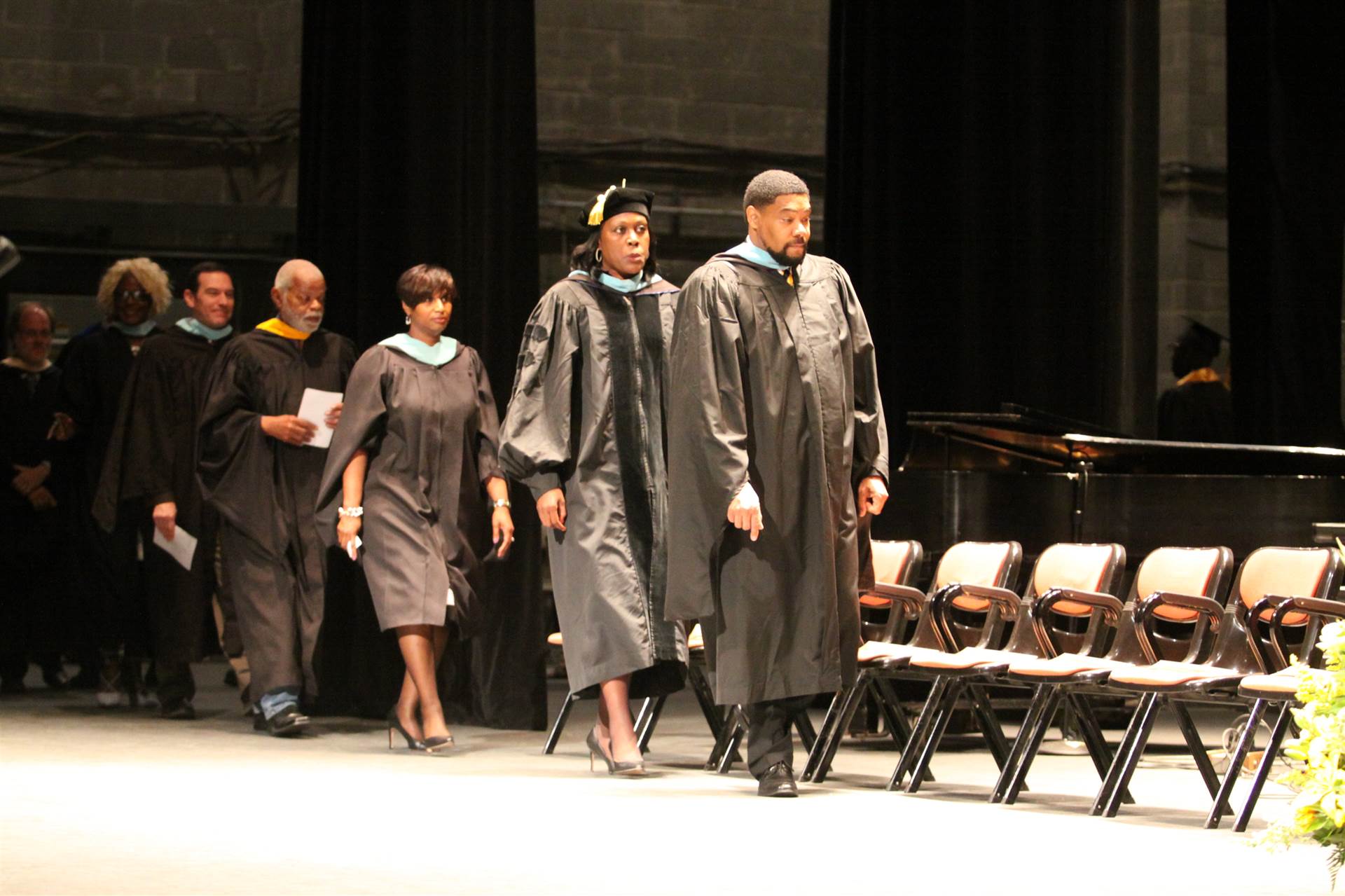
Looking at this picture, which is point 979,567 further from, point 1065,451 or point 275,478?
point 275,478

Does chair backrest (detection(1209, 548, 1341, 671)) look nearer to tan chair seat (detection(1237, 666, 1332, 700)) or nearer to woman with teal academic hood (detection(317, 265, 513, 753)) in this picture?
tan chair seat (detection(1237, 666, 1332, 700))

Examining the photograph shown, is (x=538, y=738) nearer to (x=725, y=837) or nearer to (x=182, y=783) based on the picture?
(x=182, y=783)

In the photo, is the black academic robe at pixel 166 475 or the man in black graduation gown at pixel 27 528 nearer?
the black academic robe at pixel 166 475

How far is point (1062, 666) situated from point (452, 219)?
307cm

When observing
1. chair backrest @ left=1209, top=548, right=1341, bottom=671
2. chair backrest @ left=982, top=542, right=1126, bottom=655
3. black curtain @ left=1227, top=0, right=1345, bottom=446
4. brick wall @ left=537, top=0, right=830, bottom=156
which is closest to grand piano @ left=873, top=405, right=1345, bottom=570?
chair backrest @ left=982, top=542, right=1126, bottom=655

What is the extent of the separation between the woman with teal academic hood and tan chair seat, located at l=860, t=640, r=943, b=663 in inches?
44.2

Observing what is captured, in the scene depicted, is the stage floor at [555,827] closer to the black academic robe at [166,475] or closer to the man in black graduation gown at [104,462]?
the black academic robe at [166,475]

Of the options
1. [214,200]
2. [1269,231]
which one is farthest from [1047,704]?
[214,200]

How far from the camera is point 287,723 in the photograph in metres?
6.44

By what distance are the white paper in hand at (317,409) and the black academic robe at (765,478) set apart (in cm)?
187

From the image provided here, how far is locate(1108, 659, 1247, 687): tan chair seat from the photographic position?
4676 millimetres

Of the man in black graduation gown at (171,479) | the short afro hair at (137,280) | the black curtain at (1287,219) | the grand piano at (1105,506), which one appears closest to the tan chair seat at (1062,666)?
the grand piano at (1105,506)

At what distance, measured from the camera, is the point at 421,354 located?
6.25 meters

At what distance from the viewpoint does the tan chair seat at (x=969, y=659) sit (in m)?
5.12
